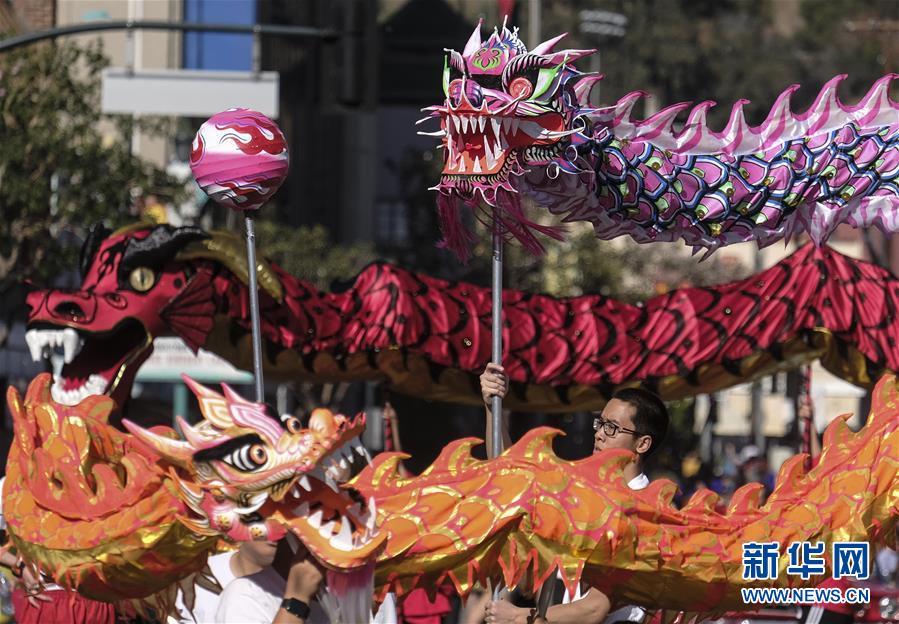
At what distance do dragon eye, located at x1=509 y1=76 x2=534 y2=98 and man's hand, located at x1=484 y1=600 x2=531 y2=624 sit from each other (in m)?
1.81

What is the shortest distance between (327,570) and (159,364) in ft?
51.5

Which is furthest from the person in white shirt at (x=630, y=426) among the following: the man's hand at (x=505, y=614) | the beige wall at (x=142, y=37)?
the beige wall at (x=142, y=37)

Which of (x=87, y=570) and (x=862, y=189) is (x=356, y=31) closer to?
(x=862, y=189)

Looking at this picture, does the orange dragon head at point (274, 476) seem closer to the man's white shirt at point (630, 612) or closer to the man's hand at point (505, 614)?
the man's hand at point (505, 614)

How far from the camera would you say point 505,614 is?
5449 mm

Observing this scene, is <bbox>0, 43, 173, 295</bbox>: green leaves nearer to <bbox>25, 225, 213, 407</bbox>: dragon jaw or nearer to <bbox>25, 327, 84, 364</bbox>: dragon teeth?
<bbox>25, 225, 213, 407</bbox>: dragon jaw

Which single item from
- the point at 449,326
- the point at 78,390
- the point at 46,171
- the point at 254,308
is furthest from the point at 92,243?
the point at 46,171

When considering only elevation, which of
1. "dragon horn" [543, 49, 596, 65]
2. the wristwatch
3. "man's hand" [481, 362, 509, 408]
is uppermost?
"dragon horn" [543, 49, 596, 65]

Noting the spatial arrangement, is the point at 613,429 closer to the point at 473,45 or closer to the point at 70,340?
the point at 473,45

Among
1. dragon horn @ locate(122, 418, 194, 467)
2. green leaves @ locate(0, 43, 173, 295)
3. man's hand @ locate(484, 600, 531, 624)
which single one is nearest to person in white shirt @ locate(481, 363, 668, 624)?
man's hand @ locate(484, 600, 531, 624)

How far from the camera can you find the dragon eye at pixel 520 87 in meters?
6.29

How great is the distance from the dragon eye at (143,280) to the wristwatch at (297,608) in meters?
4.27

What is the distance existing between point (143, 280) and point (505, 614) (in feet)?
12.8

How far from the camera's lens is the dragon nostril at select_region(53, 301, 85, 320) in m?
8.60
